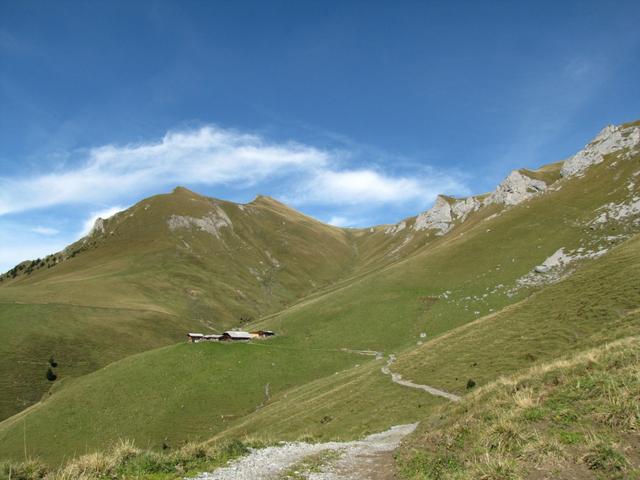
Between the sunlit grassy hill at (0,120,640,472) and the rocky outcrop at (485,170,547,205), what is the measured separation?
61 cm

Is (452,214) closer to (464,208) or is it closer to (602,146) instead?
(464,208)

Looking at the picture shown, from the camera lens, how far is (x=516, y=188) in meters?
151

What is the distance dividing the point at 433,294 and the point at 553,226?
35.1m

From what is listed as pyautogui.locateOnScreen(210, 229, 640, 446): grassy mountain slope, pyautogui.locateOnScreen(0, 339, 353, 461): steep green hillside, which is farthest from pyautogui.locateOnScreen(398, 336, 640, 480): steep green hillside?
pyautogui.locateOnScreen(0, 339, 353, 461): steep green hillside

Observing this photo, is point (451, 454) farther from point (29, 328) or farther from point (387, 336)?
point (29, 328)

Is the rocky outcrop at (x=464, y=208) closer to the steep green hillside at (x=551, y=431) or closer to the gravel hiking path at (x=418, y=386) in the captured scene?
the gravel hiking path at (x=418, y=386)

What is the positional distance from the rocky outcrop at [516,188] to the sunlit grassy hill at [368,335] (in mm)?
612

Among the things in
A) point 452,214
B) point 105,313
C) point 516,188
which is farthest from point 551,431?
point 452,214

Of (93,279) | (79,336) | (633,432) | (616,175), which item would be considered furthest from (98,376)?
(616,175)

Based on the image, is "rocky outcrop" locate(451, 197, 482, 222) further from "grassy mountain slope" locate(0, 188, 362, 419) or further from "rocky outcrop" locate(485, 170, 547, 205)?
"grassy mountain slope" locate(0, 188, 362, 419)

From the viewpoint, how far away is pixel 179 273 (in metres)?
184

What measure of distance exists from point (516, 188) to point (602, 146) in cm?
2911

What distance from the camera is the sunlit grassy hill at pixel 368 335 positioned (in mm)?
40219

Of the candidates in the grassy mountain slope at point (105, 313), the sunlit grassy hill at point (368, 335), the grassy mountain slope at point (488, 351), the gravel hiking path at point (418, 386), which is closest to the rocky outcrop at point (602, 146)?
the sunlit grassy hill at point (368, 335)
